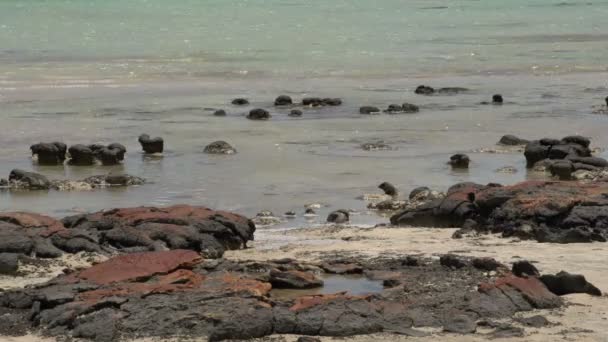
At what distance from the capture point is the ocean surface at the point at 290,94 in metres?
16.5

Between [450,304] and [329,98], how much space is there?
18.0m

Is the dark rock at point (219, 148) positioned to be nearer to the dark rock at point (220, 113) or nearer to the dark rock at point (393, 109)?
the dark rock at point (220, 113)

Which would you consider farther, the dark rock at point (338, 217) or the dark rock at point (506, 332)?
the dark rock at point (338, 217)

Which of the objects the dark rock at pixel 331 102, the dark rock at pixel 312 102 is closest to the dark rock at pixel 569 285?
the dark rock at pixel 312 102

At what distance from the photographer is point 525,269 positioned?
31.8 ft

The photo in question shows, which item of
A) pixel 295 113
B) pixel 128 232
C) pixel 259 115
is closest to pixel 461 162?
pixel 259 115

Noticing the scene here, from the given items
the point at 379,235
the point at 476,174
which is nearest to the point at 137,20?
the point at 476,174

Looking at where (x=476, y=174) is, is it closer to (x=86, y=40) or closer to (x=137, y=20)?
(x=86, y=40)

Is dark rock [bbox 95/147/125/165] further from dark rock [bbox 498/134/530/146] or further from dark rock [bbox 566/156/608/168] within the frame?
dark rock [bbox 566/156/608/168]

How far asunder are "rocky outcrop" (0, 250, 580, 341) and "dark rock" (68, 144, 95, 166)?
8.25 meters

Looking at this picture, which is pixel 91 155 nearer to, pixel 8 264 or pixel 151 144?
pixel 151 144

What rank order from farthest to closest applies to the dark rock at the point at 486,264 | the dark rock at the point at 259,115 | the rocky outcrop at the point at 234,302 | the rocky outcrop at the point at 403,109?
the rocky outcrop at the point at 403,109
the dark rock at the point at 259,115
the dark rock at the point at 486,264
the rocky outcrop at the point at 234,302

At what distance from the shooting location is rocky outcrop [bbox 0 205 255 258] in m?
11.0

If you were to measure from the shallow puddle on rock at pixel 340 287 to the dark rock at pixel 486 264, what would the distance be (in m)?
0.84
